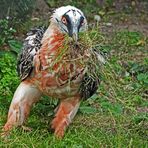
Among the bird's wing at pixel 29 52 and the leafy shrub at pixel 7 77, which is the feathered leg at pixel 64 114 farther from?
the leafy shrub at pixel 7 77

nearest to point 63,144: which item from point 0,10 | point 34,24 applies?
point 0,10

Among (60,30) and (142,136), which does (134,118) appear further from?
(60,30)

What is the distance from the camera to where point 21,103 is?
514cm

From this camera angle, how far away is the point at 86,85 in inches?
194

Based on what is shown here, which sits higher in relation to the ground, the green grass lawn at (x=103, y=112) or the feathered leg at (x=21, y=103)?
the feathered leg at (x=21, y=103)

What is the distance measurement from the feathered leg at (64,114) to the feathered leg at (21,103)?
8.7 inches

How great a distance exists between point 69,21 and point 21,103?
2.87ft

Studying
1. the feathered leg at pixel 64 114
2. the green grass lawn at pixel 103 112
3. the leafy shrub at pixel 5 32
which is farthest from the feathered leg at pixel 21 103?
the leafy shrub at pixel 5 32

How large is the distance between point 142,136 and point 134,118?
0.33 meters

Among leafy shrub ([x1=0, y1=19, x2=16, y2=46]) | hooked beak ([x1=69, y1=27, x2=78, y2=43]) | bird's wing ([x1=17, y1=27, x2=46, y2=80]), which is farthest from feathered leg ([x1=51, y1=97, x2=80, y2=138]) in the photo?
leafy shrub ([x1=0, y1=19, x2=16, y2=46])

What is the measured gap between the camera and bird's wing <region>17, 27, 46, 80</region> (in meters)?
4.98

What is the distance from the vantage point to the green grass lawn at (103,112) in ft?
16.3

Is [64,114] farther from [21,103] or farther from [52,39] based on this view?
[52,39]

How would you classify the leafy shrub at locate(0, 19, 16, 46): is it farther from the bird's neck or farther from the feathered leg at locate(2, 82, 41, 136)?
the bird's neck
